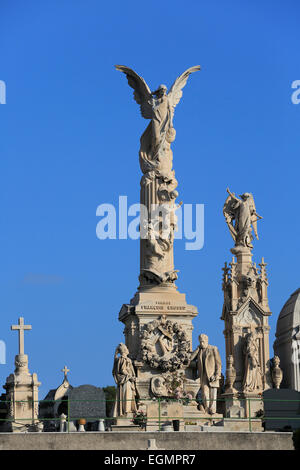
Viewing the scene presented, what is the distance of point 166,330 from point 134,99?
9263 mm

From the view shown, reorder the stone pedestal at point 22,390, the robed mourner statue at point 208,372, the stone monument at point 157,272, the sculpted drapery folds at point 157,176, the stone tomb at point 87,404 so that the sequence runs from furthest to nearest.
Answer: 1. the stone pedestal at point 22,390
2. the sculpted drapery folds at point 157,176
3. the stone monument at point 157,272
4. the robed mourner statue at point 208,372
5. the stone tomb at point 87,404

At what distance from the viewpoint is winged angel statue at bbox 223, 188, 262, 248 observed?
4509 cm

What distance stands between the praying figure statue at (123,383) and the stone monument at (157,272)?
1669 millimetres

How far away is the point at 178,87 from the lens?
4350cm

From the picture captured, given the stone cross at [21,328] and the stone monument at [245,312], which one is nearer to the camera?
the stone monument at [245,312]

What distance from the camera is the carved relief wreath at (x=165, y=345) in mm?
39875

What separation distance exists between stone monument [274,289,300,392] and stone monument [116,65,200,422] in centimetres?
510

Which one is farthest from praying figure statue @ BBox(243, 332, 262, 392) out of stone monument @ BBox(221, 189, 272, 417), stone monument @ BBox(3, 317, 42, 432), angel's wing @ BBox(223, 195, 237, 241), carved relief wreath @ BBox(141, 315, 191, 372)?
stone monument @ BBox(3, 317, 42, 432)

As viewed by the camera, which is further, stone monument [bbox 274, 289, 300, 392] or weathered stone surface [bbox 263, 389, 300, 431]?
stone monument [bbox 274, 289, 300, 392]

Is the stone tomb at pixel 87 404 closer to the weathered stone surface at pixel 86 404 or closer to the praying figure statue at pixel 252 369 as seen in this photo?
the weathered stone surface at pixel 86 404

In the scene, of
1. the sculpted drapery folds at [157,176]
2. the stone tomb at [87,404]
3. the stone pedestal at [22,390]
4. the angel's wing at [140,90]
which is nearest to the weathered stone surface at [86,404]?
the stone tomb at [87,404]

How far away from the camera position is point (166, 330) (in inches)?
1587

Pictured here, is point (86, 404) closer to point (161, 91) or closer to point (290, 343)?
point (290, 343)

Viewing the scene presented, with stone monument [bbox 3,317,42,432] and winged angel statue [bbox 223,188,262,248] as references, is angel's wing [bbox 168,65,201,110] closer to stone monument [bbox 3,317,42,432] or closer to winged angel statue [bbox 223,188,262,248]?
winged angel statue [bbox 223,188,262,248]
